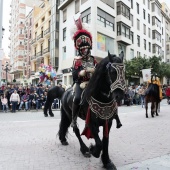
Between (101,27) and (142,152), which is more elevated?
(101,27)

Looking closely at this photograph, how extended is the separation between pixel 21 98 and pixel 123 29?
20.8m

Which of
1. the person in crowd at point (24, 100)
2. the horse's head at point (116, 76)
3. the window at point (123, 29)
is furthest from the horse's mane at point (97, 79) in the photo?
the window at point (123, 29)

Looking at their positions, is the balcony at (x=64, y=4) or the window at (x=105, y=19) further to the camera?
the balcony at (x=64, y=4)

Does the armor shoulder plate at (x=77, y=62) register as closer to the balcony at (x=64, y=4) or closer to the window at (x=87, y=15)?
the window at (x=87, y=15)

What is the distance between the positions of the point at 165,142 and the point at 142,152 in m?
1.41

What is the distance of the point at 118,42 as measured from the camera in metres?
33.5

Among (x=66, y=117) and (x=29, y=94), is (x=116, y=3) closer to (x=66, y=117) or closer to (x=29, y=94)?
(x=29, y=94)

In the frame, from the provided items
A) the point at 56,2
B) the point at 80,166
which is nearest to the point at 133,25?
the point at 56,2

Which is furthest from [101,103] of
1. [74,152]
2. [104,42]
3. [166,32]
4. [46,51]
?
[166,32]

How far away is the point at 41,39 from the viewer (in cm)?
4491

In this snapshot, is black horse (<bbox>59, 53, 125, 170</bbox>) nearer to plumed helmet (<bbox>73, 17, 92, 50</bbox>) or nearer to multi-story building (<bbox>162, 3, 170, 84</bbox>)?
→ plumed helmet (<bbox>73, 17, 92, 50</bbox>)

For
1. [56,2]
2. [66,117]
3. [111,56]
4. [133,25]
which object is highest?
[56,2]

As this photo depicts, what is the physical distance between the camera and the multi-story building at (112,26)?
2891 cm

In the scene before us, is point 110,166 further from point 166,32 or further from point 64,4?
point 166,32
